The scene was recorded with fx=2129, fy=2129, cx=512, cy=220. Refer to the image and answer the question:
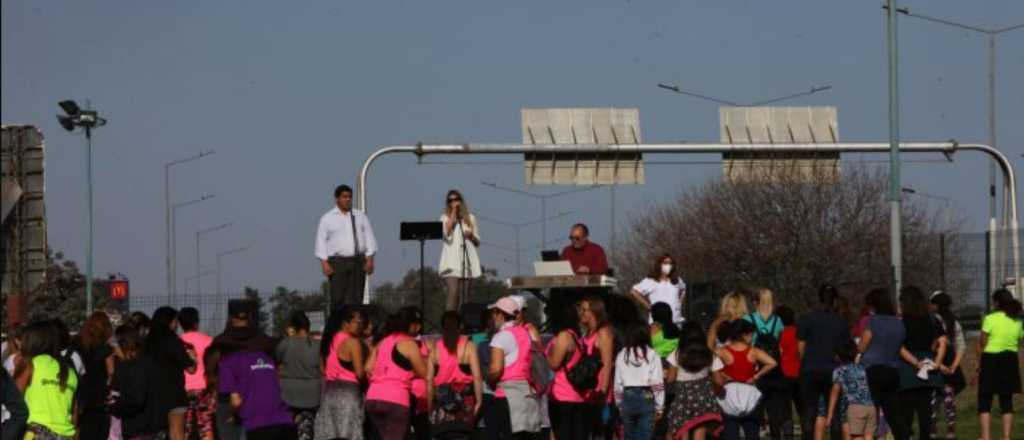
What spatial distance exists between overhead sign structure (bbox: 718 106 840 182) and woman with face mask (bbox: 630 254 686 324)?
19307mm

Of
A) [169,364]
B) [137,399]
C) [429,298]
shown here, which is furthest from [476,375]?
[429,298]

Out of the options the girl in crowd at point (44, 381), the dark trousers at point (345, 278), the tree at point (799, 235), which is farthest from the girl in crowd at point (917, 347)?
the tree at point (799, 235)

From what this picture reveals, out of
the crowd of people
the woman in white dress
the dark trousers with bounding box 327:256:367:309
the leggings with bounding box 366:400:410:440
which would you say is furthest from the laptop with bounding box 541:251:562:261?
the leggings with bounding box 366:400:410:440

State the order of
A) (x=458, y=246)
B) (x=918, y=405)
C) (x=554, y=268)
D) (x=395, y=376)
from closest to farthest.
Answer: (x=395, y=376)
(x=918, y=405)
(x=554, y=268)
(x=458, y=246)

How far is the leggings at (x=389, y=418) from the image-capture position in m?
18.8

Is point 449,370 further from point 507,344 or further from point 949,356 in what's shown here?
point 949,356

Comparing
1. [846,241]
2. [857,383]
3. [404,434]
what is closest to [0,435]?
[404,434]

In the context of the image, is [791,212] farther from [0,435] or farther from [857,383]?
[0,435]

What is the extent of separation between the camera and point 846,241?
209 feet

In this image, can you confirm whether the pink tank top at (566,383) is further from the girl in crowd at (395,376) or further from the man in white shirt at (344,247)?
the man in white shirt at (344,247)

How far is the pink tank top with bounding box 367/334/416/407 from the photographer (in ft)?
61.7

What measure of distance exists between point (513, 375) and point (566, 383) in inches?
19.1

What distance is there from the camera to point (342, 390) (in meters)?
19.2

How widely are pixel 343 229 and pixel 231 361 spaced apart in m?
7.61
